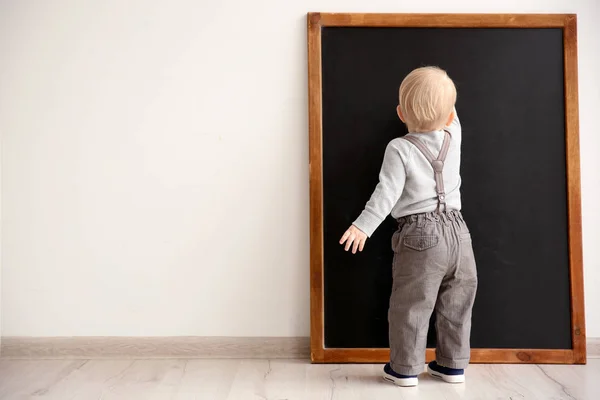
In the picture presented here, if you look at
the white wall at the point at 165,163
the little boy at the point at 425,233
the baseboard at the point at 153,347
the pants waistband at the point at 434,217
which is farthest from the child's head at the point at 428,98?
the baseboard at the point at 153,347

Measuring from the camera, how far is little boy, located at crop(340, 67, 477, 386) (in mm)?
1990

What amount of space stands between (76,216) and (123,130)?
0.38 m

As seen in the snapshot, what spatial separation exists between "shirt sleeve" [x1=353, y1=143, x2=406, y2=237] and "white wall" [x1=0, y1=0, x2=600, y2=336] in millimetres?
353

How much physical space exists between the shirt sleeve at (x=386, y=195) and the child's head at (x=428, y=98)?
14 cm

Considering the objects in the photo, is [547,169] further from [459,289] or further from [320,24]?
[320,24]

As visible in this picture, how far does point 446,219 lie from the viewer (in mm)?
2018

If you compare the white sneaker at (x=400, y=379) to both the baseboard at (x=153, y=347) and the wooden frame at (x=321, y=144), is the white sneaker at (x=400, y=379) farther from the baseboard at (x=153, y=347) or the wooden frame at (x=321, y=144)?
the baseboard at (x=153, y=347)

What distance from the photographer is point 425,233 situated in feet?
6.52

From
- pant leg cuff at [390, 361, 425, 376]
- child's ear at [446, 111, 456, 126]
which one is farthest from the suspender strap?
pant leg cuff at [390, 361, 425, 376]

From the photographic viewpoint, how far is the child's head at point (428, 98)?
2000mm

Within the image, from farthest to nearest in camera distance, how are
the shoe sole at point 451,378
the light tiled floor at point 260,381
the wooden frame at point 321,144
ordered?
the wooden frame at point 321,144 → the shoe sole at point 451,378 → the light tiled floor at point 260,381

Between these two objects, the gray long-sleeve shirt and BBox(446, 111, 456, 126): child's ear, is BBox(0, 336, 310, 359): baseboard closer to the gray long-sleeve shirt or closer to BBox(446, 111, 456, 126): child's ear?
the gray long-sleeve shirt

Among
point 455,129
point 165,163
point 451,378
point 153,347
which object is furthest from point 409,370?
point 165,163

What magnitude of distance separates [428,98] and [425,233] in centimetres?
45
